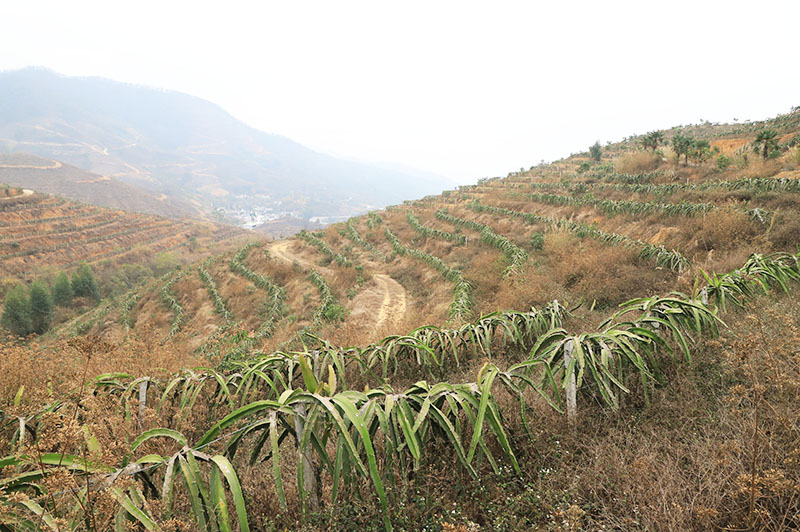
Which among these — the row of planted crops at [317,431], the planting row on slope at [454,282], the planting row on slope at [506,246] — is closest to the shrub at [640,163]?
the planting row on slope at [506,246]

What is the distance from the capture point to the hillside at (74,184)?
106750mm

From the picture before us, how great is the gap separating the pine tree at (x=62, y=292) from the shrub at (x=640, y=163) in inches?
2143

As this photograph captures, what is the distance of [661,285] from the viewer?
288 inches

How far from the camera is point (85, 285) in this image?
39031mm

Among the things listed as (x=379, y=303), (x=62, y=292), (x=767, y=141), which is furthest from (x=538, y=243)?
(x=62, y=292)

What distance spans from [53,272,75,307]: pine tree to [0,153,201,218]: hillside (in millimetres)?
83392

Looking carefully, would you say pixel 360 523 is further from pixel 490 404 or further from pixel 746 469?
pixel 746 469

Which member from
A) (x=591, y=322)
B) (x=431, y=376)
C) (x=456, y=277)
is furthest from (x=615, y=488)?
(x=456, y=277)

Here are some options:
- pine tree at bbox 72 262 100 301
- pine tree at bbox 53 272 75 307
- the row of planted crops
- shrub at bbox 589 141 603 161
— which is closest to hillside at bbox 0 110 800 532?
the row of planted crops

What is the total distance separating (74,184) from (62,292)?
357ft

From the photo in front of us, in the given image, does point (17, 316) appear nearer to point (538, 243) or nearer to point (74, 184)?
point (538, 243)

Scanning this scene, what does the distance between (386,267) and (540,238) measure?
338 inches

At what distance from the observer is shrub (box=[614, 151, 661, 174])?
20.5 meters

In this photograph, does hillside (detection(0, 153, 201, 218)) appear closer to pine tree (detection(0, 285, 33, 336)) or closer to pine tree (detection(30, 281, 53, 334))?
pine tree (detection(30, 281, 53, 334))
